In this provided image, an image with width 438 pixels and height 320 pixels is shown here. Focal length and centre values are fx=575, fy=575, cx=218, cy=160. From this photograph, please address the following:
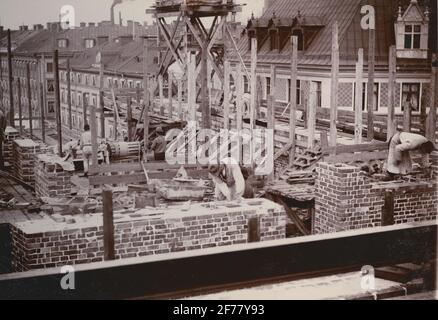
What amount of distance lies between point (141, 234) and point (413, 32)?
Answer: 1461 cm

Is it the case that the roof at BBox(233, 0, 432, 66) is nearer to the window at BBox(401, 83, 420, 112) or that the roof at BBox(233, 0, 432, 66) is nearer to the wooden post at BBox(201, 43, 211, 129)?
the window at BBox(401, 83, 420, 112)

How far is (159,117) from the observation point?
1605cm

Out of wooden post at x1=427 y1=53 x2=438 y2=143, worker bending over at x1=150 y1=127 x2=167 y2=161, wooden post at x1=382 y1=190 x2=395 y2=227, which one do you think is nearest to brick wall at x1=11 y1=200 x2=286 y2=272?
wooden post at x1=382 y1=190 x2=395 y2=227

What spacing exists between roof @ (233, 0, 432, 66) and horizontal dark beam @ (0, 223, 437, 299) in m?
16.3

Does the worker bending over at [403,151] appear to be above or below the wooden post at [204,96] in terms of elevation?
below

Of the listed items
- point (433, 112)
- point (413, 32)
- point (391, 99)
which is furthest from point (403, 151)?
point (413, 32)

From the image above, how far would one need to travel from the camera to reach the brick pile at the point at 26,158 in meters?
8.88

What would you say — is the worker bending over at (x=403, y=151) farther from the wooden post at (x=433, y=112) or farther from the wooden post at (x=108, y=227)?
the wooden post at (x=108, y=227)

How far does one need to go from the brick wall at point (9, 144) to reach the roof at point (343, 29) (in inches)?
437

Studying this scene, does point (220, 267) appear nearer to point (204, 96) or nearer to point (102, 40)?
point (204, 96)

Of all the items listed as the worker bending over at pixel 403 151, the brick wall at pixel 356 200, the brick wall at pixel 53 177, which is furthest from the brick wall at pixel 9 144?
the worker bending over at pixel 403 151

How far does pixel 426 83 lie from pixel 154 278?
17.4 meters
